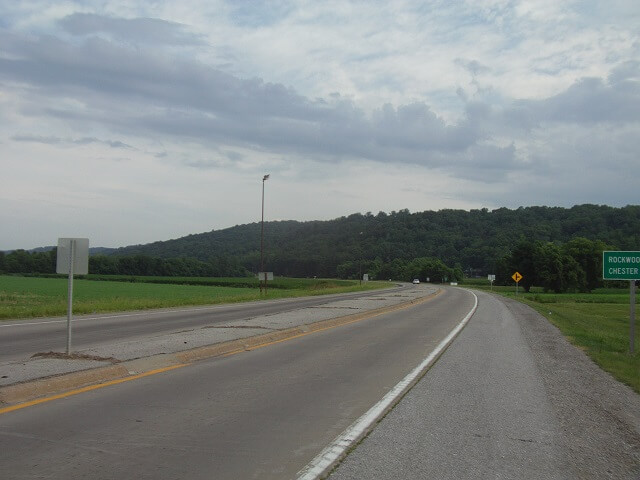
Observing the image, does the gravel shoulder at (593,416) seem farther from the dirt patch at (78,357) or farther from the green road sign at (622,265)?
the dirt patch at (78,357)

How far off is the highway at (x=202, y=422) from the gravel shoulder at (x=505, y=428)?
0.66 meters

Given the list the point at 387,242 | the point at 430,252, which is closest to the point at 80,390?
the point at 430,252

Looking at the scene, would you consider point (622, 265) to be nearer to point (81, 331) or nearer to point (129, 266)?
point (81, 331)

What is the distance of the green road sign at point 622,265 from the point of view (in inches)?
720

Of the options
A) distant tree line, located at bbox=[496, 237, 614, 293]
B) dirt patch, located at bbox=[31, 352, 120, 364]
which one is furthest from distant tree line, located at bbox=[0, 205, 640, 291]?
dirt patch, located at bbox=[31, 352, 120, 364]

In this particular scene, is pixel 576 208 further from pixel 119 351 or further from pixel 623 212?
pixel 119 351

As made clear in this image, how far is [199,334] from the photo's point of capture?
617 inches

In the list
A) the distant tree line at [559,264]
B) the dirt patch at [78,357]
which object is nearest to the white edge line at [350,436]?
the dirt patch at [78,357]

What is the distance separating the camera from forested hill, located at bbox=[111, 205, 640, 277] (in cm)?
15550

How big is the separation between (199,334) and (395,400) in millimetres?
8249

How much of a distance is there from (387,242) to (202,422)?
19350 cm

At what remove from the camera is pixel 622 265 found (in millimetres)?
18625

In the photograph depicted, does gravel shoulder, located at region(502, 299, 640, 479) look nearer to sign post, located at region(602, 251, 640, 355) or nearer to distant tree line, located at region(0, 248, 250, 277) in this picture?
sign post, located at region(602, 251, 640, 355)

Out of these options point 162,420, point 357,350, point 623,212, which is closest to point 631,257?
point 357,350
